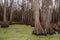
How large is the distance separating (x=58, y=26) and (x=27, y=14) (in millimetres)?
5489

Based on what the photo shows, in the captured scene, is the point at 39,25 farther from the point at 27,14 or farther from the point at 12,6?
the point at 12,6

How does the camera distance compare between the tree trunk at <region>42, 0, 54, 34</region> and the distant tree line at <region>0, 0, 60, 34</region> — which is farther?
the distant tree line at <region>0, 0, 60, 34</region>

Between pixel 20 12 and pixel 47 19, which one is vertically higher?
pixel 47 19

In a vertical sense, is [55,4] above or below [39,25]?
above

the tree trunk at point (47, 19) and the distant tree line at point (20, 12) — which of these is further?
the distant tree line at point (20, 12)

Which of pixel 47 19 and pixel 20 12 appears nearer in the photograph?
pixel 47 19

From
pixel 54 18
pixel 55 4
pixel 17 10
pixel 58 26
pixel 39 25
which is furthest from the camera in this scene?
pixel 17 10

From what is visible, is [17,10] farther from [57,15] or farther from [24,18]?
[57,15]

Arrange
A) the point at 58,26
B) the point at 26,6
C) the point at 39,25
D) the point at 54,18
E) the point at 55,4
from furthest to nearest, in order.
→ 1. the point at 26,6
2. the point at 55,4
3. the point at 54,18
4. the point at 58,26
5. the point at 39,25

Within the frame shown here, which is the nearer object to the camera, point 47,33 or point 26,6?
point 47,33

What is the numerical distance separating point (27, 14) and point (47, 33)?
6.97 metres

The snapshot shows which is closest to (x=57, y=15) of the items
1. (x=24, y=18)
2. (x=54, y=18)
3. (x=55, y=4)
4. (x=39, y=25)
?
(x=54, y=18)

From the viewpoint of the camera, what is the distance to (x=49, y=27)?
11.1 m

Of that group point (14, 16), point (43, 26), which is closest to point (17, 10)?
point (14, 16)
